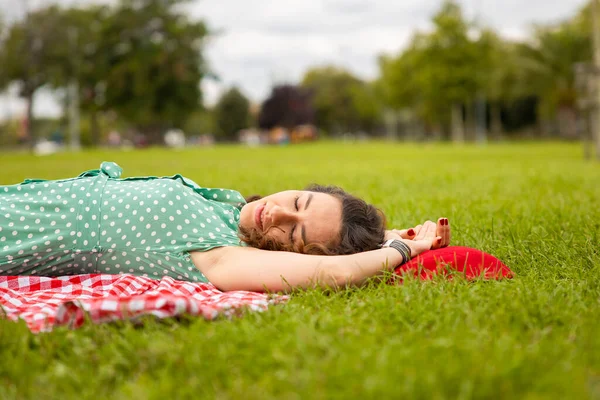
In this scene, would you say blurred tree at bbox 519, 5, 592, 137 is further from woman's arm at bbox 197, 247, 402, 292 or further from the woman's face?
woman's arm at bbox 197, 247, 402, 292

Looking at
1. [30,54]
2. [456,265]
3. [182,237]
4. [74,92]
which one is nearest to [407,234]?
[456,265]

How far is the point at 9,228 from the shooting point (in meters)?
2.85

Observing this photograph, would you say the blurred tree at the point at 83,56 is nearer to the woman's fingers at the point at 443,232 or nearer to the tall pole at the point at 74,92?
the tall pole at the point at 74,92

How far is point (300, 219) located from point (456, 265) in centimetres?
77

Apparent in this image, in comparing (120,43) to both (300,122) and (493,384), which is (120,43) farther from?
(493,384)

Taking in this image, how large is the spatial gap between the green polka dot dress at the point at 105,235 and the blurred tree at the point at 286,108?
62033mm

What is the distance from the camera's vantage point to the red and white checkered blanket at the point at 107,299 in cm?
206

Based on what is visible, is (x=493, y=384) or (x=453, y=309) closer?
(x=493, y=384)

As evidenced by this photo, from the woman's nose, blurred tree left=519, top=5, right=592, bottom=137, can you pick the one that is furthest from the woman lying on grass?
blurred tree left=519, top=5, right=592, bottom=137

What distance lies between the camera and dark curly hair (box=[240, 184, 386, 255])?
9.15 ft

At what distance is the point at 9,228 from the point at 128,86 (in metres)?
41.6

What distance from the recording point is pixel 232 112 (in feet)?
251

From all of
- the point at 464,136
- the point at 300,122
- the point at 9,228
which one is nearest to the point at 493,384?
the point at 9,228

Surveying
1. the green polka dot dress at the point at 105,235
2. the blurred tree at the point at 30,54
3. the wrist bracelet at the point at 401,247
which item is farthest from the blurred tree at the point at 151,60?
the wrist bracelet at the point at 401,247
